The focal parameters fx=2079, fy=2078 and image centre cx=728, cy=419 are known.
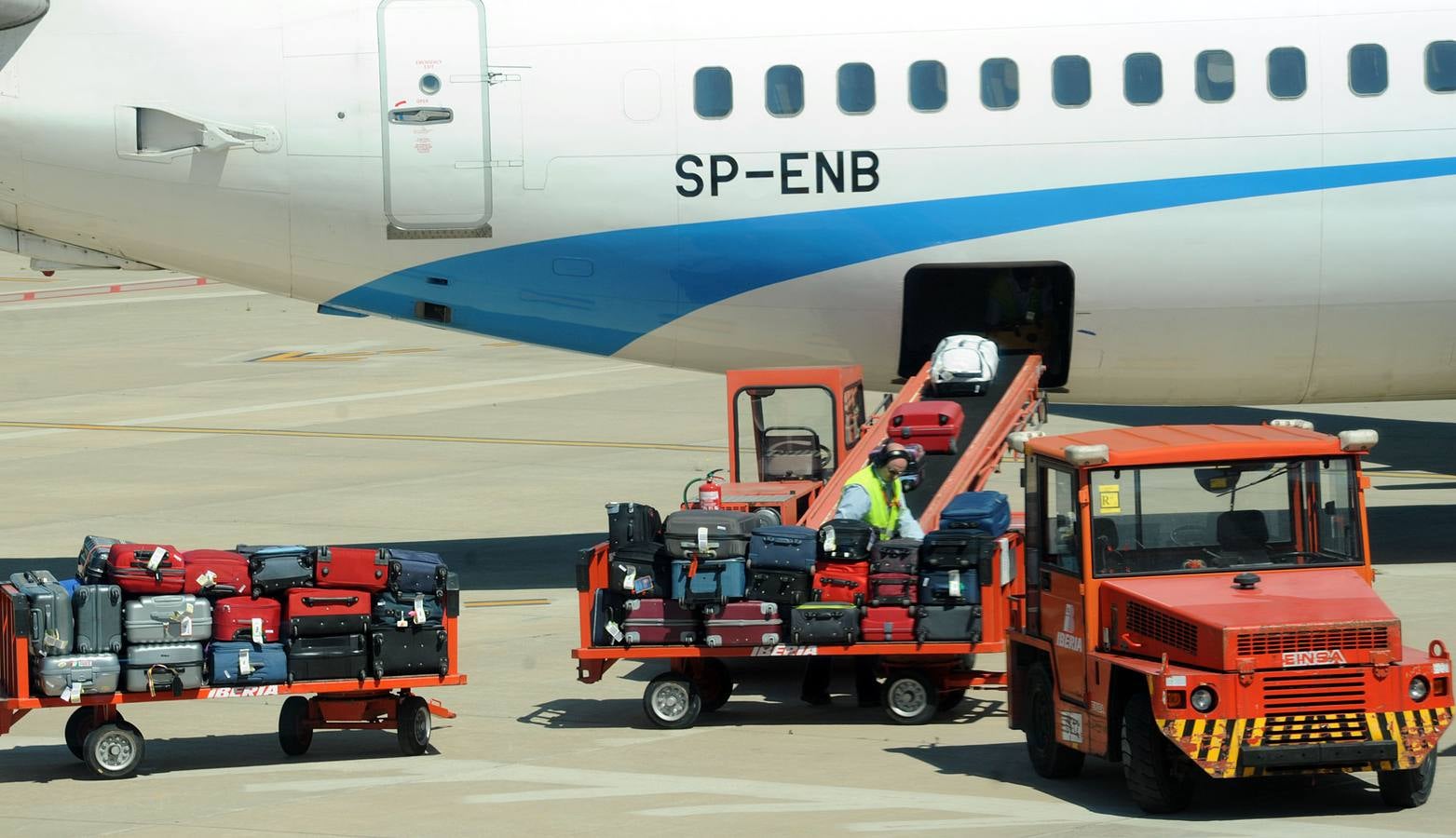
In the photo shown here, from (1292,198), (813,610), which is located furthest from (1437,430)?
(813,610)

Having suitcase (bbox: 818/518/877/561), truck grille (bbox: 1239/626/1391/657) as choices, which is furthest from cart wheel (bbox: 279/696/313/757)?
truck grille (bbox: 1239/626/1391/657)

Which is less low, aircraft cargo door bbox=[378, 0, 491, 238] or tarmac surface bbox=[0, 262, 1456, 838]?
aircraft cargo door bbox=[378, 0, 491, 238]

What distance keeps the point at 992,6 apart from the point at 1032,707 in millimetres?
7952

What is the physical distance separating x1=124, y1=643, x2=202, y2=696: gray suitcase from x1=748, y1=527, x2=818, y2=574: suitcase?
403 cm

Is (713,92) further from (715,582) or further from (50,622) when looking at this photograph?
(50,622)

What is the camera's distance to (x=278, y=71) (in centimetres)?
1933

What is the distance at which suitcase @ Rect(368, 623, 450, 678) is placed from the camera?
14.5 meters

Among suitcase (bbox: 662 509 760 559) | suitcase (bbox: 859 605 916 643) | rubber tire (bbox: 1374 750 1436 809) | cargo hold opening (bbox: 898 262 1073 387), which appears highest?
cargo hold opening (bbox: 898 262 1073 387)

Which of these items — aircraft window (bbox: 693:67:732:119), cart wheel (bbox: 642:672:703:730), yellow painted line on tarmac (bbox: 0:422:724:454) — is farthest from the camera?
yellow painted line on tarmac (bbox: 0:422:724:454)

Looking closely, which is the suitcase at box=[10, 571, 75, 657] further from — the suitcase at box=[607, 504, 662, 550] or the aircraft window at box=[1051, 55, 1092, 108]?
the aircraft window at box=[1051, 55, 1092, 108]

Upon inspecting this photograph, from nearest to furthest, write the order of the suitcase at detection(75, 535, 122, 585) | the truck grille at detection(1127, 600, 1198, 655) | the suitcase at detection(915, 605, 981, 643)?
the truck grille at detection(1127, 600, 1198, 655)
the suitcase at detection(75, 535, 122, 585)
the suitcase at detection(915, 605, 981, 643)

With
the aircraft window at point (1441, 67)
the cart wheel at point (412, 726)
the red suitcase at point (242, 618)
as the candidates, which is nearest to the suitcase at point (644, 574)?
the cart wheel at point (412, 726)

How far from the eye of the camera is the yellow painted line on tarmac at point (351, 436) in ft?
103

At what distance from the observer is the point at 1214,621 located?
11.9 meters
